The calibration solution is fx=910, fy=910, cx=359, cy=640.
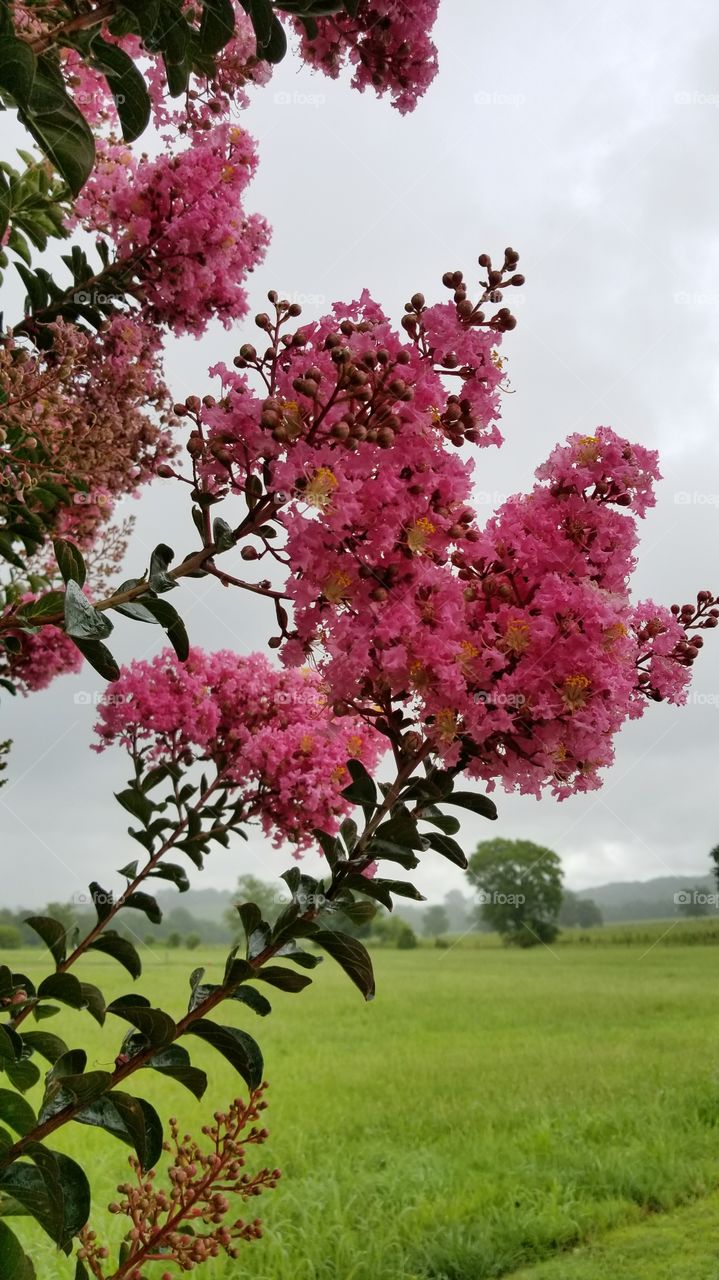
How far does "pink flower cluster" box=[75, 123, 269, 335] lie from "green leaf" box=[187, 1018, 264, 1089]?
1.53m

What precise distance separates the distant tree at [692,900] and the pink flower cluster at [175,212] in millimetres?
3097

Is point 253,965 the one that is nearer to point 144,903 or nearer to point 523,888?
point 144,903

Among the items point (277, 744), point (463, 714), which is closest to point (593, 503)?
point (463, 714)

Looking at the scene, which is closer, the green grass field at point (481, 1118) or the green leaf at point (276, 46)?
the green leaf at point (276, 46)

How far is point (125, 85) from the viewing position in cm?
104

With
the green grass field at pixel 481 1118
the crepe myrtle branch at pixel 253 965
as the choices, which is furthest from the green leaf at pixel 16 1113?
the green grass field at pixel 481 1118

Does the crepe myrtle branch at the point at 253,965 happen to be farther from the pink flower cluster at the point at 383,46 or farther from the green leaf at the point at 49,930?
the pink flower cluster at the point at 383,46

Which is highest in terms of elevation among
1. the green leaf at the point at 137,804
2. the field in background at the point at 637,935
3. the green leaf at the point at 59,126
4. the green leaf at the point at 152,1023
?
the green leaf at the point at 59,126

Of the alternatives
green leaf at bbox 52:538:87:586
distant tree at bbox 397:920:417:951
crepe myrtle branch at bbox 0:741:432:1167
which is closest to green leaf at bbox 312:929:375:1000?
crepe myrtle branch at bbox 0:741:432:1167

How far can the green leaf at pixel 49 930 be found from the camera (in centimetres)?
144

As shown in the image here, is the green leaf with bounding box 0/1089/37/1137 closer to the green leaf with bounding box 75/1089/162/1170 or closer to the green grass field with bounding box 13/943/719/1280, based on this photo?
the green leaf with bounding box 75/1089/162/1170

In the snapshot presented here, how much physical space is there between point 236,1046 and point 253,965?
0.10 m

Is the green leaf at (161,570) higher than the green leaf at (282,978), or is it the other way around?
the green leaf at (161,570)

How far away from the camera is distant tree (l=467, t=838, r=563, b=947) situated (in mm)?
7164
